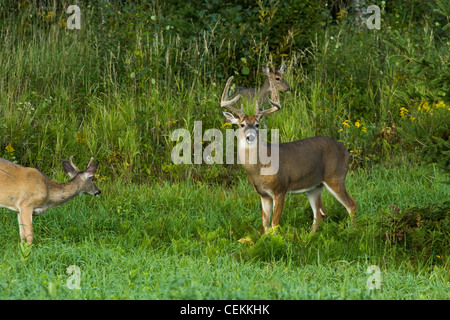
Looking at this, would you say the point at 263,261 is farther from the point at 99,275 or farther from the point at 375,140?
the point at 375,140

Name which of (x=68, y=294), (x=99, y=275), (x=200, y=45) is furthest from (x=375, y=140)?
(x=68, y=294)

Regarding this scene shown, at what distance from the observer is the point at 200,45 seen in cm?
1061

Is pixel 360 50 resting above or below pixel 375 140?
above

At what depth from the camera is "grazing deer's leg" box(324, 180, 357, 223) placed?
23.9 feet

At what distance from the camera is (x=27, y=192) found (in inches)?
249

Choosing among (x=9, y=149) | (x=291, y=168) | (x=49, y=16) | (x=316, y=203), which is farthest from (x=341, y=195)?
(x=49, y=16)

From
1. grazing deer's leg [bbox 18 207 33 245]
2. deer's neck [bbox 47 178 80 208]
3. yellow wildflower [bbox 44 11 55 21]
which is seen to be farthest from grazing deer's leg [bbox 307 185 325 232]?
yellow wildflower [bbox 44 11 55 21]

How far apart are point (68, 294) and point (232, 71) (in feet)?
22.2

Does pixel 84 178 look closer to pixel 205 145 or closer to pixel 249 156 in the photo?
pixel 249 156

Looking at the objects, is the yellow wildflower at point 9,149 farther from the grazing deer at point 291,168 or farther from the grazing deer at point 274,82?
the grazing deer at point 274,82

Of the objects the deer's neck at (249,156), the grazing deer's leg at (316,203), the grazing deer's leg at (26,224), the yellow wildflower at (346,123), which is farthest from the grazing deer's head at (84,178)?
the yellow wildflower at (346,123)

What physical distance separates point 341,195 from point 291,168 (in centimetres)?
61

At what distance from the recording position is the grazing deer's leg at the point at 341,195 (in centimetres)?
728

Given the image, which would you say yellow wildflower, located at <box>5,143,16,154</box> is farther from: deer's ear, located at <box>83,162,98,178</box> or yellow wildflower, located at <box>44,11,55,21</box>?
yellow wildflower, located at <box>44,11,55,21</box>
